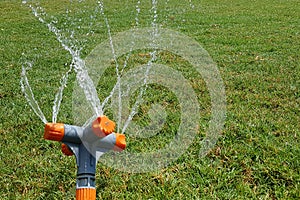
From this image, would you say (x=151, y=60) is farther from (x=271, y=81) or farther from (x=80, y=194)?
(x=80, y=194)

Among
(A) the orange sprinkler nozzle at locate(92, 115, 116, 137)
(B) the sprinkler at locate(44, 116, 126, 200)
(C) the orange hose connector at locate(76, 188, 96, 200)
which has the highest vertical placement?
(A) the orange sprinkler nozzle at locate(92, 115, 116, 137)

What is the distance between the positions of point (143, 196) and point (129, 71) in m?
2.53

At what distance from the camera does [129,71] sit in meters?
4.45

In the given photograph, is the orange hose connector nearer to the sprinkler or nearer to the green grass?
the sprinkler

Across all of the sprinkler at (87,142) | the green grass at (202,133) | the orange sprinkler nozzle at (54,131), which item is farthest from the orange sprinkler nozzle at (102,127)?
the green grass at (202,133)

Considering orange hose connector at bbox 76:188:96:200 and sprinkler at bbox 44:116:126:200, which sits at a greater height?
sprinkler at bbox 44:116:126:200

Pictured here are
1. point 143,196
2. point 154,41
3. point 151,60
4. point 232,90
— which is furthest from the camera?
point 154,41

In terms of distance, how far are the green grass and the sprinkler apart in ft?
2.10

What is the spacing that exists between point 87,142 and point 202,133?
1406 millimetres

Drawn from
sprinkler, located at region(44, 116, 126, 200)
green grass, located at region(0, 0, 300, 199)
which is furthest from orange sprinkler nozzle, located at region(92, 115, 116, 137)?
green grass, located at region(0, 0, 300, 199)

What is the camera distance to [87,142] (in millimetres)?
1510

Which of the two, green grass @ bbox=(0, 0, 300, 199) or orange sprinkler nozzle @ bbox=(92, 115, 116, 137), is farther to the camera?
green grass @ bbox=(0, 0, 300, 199)

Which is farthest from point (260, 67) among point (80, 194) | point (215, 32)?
point (80, 194)

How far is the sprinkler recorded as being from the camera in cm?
144
